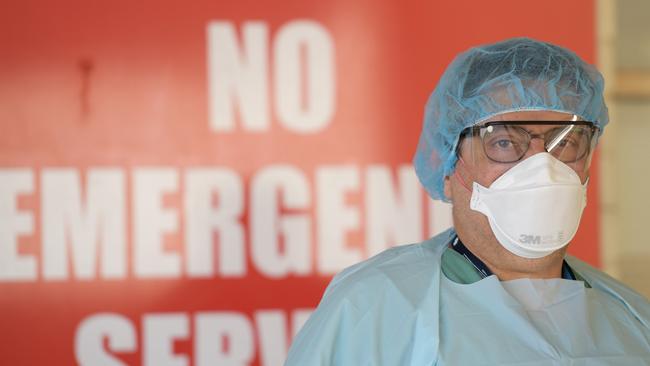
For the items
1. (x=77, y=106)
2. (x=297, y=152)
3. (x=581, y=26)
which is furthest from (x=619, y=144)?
(x=77, y=106)

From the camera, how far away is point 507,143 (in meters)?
1.25

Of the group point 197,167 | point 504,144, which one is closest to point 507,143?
point 504,144

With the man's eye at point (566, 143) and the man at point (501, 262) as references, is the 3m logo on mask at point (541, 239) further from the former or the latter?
the man's eye at point (566, 143)

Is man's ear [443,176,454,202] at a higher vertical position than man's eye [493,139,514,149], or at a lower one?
lower

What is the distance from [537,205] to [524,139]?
106mm

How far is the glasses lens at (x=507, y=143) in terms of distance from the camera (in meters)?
1.24

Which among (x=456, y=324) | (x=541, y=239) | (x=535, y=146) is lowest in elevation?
(x=456, y=324)

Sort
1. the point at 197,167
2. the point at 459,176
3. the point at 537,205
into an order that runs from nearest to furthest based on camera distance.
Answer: the point at 537,205 → the point at 459,176 → the point at 197,167

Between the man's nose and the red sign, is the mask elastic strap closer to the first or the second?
the man's nose

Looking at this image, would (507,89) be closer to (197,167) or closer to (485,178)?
(485,178)

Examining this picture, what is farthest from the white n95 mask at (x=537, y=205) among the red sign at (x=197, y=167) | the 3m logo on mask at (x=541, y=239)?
the red sign at (x=197, y=167)

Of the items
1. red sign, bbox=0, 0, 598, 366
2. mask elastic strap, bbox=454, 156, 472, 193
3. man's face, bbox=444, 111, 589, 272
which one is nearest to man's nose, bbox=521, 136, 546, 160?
man's face, bbox=444, 111, 589, 272

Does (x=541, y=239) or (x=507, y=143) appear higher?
(x=507, y=143)

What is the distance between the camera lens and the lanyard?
1.29m
